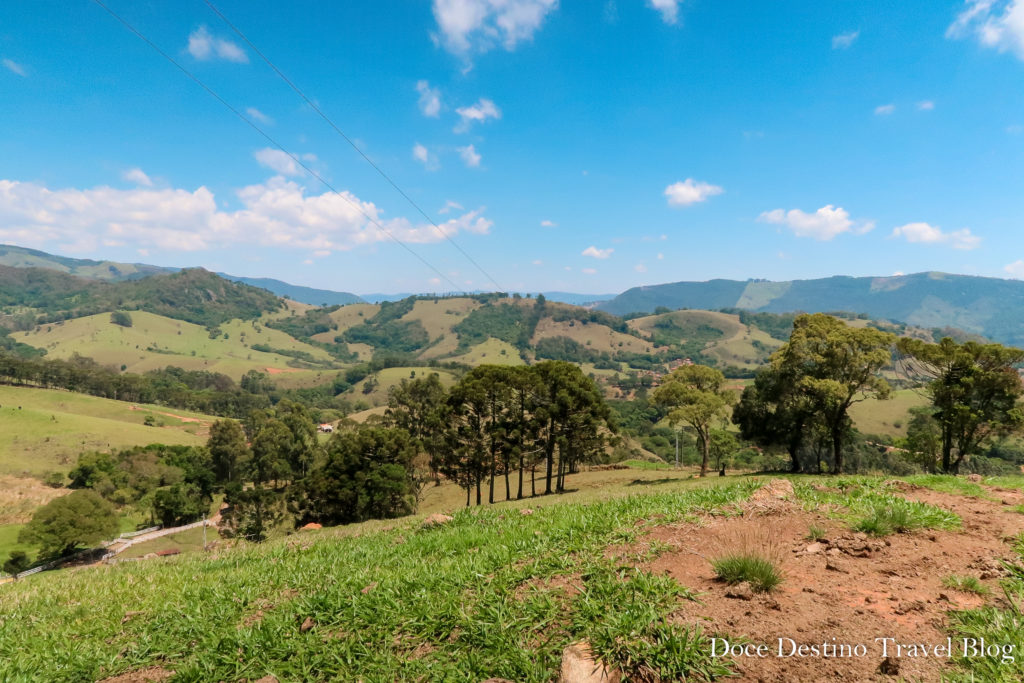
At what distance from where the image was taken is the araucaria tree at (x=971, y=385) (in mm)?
26406

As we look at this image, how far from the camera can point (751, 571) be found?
5.03m

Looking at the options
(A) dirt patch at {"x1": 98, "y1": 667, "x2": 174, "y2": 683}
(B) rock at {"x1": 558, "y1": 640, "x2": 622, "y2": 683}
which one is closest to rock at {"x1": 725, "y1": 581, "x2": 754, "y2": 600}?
(B) rock at {"x1": 558, "y1": 640, "x2": 622, "y2": 683}

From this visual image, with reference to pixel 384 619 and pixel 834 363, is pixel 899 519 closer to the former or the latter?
pixel 384 619

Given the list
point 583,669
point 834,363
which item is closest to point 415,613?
point 583,669

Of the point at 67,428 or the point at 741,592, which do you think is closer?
the point at 741,592

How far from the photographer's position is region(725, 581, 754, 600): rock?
490 centimetres

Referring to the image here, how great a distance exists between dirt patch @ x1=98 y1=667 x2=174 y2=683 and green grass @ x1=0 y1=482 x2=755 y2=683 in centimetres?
11

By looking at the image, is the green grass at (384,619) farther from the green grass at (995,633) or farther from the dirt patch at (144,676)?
the green grass at (995,633)

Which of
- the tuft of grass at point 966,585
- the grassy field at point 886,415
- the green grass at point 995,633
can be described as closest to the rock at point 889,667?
the green grass at point 995,633

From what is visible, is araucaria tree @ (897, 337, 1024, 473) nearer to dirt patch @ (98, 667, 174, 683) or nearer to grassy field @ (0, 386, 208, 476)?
dirt patch @ (98, 667, 174, 683)

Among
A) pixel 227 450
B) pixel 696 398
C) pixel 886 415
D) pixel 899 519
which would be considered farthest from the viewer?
pixel 886 415

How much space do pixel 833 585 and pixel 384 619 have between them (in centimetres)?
538

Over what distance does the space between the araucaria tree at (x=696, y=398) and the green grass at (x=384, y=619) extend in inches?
1083

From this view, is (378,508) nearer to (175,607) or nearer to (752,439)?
(752,439)
